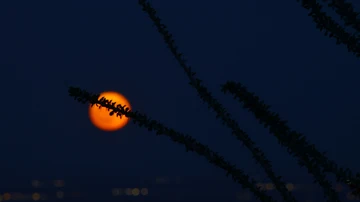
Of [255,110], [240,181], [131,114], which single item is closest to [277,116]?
[255,110]

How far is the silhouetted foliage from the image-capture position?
2.91m

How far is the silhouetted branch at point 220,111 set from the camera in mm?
3160

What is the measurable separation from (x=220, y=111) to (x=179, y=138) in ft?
0.69

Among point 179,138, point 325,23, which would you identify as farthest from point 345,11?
point 179,138

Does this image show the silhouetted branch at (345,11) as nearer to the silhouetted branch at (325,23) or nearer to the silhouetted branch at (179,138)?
the silhouetted branch at (325,23)

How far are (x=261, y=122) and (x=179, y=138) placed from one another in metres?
0.35

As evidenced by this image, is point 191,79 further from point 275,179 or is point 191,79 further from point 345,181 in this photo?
point 345,181

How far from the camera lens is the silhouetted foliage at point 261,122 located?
291 cm

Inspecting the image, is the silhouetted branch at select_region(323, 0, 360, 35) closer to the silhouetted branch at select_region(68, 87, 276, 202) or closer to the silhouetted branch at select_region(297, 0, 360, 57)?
the silhouetted branch at select_region(297, 0, 360, 57)

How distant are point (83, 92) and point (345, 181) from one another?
3.65ft

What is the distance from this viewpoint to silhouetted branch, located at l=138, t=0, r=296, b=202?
3160mm

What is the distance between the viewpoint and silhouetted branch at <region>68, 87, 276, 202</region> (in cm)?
315

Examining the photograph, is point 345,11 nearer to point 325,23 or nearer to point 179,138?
point 325,23

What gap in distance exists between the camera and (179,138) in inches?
126
